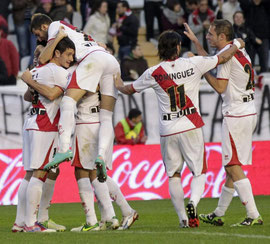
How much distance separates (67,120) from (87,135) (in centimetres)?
41

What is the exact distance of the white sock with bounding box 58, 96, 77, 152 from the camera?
10938mm

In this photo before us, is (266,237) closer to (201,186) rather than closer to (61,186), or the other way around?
(201,186)

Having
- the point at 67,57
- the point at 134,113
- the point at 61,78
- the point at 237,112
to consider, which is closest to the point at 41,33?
the point at 67,57

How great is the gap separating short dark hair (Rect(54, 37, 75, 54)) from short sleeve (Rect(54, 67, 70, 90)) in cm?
22

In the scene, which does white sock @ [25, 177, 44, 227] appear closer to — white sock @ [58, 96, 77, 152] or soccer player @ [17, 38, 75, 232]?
soccer player @ [17, 38, 75, 232]

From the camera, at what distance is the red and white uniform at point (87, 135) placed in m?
11.2

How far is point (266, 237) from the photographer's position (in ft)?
32.6

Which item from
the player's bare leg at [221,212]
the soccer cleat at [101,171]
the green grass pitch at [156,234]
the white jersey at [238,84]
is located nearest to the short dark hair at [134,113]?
the green grass pitch at [156,234]

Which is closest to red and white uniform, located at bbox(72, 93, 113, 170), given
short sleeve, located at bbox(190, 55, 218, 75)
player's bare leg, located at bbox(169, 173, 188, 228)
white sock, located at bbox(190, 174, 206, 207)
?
player's bare leg, located at bbox(169, 173, 188, 228)

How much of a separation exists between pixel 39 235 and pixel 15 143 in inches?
361

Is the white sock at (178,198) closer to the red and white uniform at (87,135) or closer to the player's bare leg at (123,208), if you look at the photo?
the player's bare leg at (123,208)

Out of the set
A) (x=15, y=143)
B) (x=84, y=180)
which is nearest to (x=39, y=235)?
(x=84, y=180)

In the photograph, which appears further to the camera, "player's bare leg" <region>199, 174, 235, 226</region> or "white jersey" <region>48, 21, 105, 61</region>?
"player's bare leg" <region>199, 174, 235, 226</region>

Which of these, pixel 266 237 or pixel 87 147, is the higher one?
pixel 87 147
